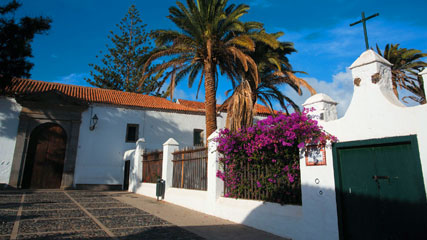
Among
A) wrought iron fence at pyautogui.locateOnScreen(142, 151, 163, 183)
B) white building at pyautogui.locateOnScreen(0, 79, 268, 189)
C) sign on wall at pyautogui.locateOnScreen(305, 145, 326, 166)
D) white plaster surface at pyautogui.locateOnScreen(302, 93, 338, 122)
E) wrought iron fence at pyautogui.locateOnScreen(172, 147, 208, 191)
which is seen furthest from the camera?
white building at pyautogui.locateOnScreen(0, 79, 268, 189)

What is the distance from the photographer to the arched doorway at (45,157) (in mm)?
16047

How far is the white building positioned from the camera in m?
15.8

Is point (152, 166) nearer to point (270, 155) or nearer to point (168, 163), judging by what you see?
point (168, 163)

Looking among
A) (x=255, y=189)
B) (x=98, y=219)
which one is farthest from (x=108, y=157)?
(x=255, y=189)

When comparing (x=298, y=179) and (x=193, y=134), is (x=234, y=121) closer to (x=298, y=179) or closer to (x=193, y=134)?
(x=298, y=179)

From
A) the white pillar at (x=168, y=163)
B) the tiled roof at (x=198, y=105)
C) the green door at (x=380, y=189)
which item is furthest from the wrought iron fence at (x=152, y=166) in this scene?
the tiled roof at (x=198, y=105)

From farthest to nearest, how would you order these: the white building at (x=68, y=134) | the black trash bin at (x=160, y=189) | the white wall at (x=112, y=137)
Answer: the white wall at (x=112, y=137), the white building at (x=68, y=134), the black trash bin at (x=160, y=189)

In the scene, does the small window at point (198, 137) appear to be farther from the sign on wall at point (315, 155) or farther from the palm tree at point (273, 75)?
the sign on wall at point (315, 155)

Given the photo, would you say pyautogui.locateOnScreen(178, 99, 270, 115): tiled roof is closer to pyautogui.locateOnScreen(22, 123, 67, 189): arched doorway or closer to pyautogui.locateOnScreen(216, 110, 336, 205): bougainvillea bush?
pyautogui.locateOnScreen(22, 123, 67, 189): arched doorway

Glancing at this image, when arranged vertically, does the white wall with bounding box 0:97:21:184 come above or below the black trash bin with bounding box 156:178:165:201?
above

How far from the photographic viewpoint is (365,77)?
4.74 metres

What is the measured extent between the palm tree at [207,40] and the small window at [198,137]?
858 centimetres

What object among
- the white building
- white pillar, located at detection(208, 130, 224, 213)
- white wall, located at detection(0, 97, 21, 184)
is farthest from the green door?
white wall, located at detection(0, 97, 21, 184)

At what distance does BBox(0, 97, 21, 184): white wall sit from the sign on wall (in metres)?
16.6
